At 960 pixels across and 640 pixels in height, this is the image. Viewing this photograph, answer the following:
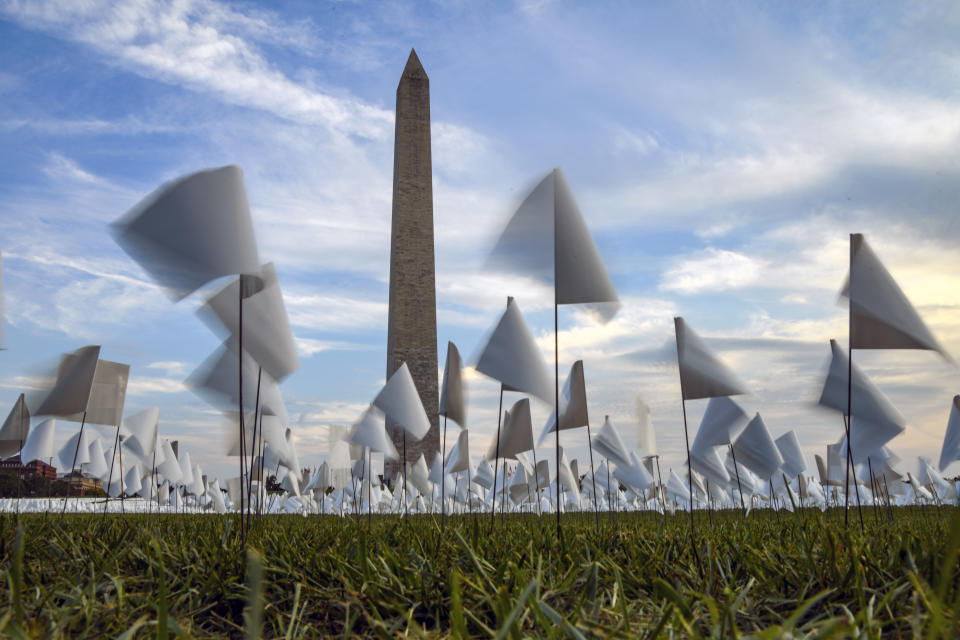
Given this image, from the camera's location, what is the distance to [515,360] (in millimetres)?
4961

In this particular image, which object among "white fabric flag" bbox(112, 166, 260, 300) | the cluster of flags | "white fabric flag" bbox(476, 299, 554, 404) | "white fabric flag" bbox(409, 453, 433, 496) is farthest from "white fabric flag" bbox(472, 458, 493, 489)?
"white fabric flag" bbox(112, 166, 260, 300)

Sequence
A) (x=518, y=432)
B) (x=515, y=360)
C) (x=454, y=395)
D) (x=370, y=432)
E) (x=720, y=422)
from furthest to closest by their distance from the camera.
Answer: (x=720, y=422)
(x=370, y=432)
(x=454, y=395)
(x=518, y=432)
(x=515, y=360)

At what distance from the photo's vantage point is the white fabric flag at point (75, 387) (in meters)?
6.18

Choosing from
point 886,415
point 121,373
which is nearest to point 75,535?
point 121,373

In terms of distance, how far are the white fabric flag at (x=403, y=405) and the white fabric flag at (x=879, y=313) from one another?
13.6ft

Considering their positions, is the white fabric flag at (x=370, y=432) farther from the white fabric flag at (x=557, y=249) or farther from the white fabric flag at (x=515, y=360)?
the white fabric flag at (x=557, y=249)

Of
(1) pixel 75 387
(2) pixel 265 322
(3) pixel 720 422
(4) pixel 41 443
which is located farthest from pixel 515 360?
(4) pixel 41 443

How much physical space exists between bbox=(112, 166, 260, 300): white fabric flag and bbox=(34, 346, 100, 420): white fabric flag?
12.8ft

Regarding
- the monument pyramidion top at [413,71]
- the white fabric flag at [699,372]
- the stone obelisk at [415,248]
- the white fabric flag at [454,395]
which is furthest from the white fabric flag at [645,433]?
the monument pyramidion top at [413,71]

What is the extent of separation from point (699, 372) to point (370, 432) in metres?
4.84

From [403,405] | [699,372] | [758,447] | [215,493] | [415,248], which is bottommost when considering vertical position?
[215,493]

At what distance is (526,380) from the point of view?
4914mm

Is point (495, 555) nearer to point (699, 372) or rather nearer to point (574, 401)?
point (699, 372)

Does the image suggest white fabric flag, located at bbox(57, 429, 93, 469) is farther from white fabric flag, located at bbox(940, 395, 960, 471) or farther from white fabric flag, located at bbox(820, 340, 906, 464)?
white fabric flag, located at bbox(940, 395, 960, 471)
